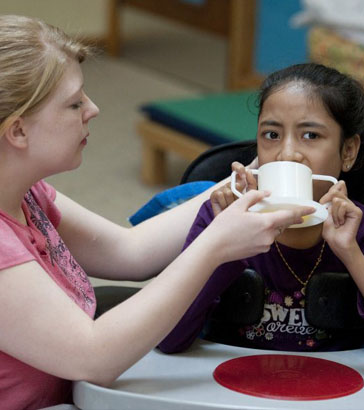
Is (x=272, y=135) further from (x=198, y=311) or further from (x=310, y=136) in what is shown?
(x=198, y=311)

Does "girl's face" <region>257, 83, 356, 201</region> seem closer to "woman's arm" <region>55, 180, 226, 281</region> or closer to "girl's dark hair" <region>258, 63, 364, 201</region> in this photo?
"girl's dark hair" <region>258, 63, 364, 201</region>

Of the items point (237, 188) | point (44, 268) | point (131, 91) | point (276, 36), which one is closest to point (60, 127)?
point (44, 268)

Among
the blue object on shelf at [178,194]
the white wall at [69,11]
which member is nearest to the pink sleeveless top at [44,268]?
the blue object on shelf at [178,194]

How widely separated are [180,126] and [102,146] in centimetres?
88

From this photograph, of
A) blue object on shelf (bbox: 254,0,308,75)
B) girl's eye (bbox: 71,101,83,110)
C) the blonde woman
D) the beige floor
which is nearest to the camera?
the blonde woman

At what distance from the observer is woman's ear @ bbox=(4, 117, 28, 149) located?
4.72 ft

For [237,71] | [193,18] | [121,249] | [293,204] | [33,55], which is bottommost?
[121,249]

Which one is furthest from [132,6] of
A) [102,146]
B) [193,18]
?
[102,146]

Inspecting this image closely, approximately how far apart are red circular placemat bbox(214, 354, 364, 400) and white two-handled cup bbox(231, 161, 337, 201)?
0.28 metres

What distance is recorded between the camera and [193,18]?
646 cm

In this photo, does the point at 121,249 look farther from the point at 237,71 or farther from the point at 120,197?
the point at 237,71

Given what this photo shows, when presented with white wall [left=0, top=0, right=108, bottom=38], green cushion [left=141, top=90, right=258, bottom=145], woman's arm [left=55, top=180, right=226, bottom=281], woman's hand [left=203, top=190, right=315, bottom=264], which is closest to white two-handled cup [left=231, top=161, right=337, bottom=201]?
woman's hand [left=203, top=190, right=315, bottom=264]

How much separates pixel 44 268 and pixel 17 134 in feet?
0.72

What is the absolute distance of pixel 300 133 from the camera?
65.4 inches
